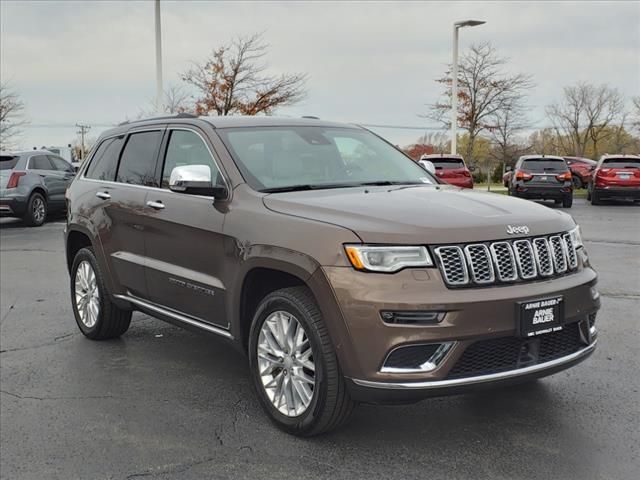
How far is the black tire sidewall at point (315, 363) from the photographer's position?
3541 mm

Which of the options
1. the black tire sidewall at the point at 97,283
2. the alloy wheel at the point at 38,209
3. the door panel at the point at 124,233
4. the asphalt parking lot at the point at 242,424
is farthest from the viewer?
the alloy wheel at the point at 38,209

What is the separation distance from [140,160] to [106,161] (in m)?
0.74

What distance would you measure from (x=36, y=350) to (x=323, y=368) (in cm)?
328

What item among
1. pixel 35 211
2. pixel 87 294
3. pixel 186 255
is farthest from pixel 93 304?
pixel 35 211

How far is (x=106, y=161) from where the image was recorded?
602 cm

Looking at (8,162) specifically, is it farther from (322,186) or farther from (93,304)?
(322,186)

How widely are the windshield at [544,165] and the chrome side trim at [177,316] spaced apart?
1756cm

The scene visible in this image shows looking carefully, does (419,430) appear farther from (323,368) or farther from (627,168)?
(627,168)

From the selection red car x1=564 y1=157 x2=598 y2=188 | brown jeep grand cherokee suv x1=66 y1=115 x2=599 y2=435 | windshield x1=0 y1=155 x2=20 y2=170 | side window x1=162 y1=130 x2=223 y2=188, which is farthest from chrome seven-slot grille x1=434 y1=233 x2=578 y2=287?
red car x1=564 y1=157 x2=598 y2=188

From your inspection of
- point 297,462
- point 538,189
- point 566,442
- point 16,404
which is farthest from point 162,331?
point 538,189

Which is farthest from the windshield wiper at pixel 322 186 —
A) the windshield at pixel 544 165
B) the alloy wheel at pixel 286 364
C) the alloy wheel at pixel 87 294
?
the windshield at pixel 544 165

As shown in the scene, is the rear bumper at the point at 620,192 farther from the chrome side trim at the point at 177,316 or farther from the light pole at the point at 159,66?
the chrome side trim at the point at 177,316

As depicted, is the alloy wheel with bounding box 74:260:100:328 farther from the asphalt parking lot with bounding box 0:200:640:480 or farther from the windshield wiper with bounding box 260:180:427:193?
the windshield wiper with bounding box 260:180:427:193

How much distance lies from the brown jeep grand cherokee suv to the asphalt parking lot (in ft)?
0.98
